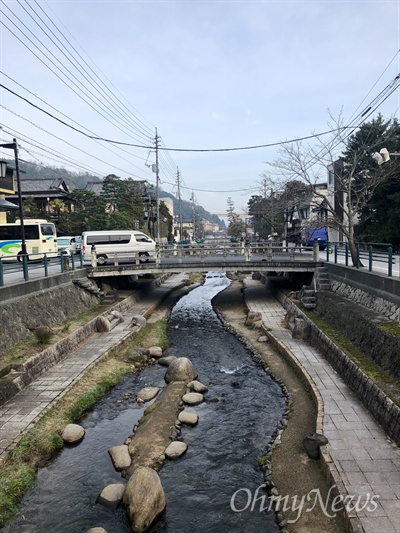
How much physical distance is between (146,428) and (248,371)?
5.56 m

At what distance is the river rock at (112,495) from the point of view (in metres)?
7.29

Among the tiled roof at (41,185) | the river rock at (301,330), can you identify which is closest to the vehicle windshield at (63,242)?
the tiled roof at (41,185)

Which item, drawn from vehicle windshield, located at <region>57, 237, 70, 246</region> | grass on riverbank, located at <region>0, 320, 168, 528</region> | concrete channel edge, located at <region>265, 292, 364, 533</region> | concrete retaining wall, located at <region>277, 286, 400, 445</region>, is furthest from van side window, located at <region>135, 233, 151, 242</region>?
concrete retaining wall, located at <region>277, 286, 400, 445</region>

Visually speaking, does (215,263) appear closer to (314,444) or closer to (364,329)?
(364,329)

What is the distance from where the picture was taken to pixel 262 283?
34.8 metres

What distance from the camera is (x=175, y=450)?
895 centimetres

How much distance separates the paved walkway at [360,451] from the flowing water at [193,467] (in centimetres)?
157

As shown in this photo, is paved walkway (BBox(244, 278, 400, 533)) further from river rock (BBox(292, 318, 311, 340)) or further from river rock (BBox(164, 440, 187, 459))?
river rock (BBox(292, 318, 311, 340))

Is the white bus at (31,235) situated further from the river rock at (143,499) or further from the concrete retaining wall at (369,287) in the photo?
the river rock at (143,499)

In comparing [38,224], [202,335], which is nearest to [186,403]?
[202,335]

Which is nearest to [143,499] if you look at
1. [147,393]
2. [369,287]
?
[147,393]

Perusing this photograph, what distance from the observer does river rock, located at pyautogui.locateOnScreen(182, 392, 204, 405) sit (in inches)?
456

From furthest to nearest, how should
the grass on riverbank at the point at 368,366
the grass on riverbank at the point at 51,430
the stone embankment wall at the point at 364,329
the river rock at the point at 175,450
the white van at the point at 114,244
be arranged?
the white van at the point at 114,244 → the stone embankment wall at the point at 364,329 → the grass on riverbank at the point at 368,366 → the river rock at the point at 175,450 → the grass on riverbank at the point at 51,430

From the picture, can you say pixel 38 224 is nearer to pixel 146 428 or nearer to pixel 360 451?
pixel 146 428
